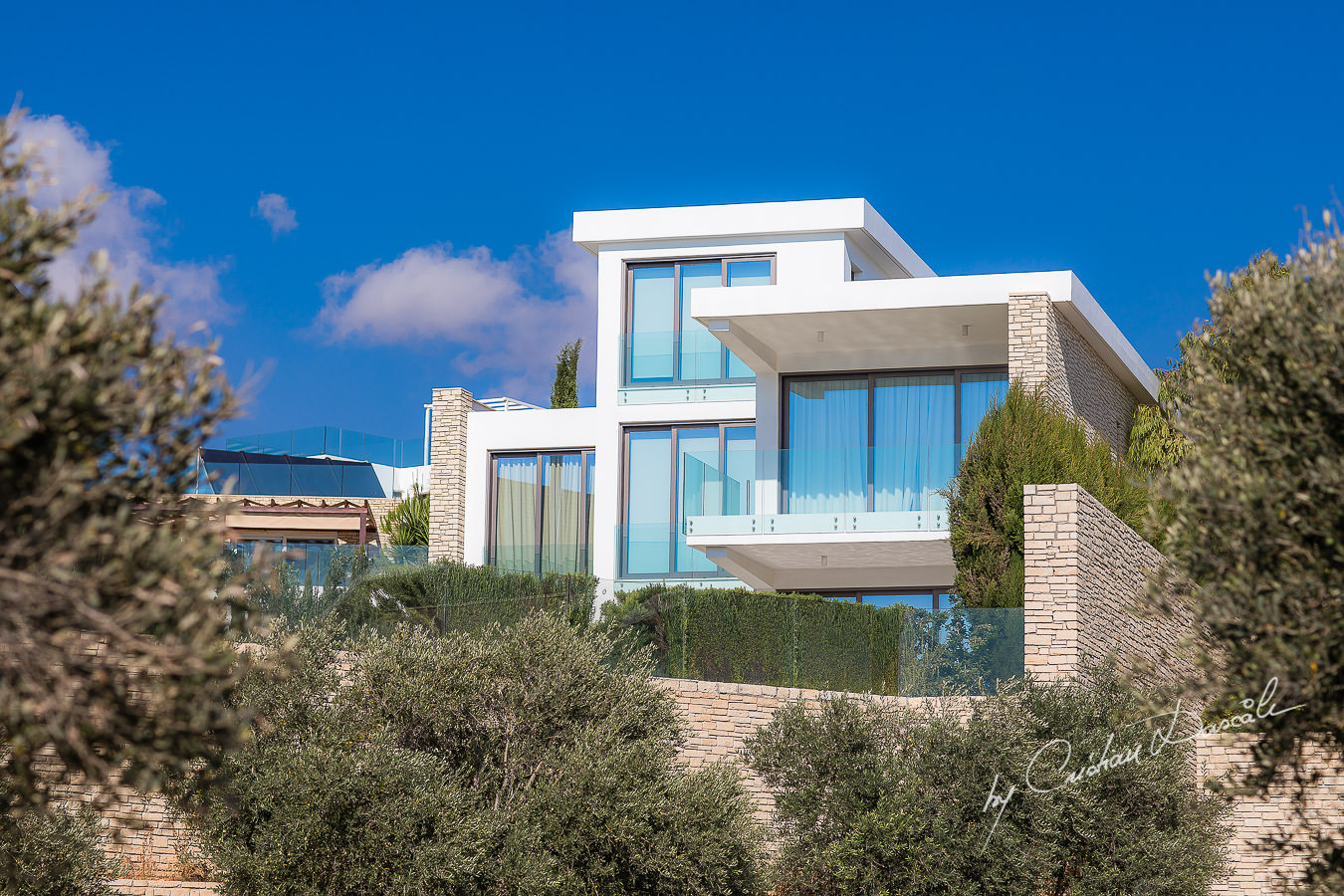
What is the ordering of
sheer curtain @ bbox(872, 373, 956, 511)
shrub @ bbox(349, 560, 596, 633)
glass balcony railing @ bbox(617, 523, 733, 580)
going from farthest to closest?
1. glass balcony railing @ bbox(617, 523, 733, 580)
2. sheer curtain @ bbox(872, 373, 956, 511)
3. shrub @ bbox(349, 560, 596, 633)

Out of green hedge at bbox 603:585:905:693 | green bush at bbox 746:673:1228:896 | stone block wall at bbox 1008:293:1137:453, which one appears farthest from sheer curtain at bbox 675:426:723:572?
green bush at bbox 746:673:1228:896

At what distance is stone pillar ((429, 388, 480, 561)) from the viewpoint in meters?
25.7

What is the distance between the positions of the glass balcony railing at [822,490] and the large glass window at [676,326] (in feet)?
7.84

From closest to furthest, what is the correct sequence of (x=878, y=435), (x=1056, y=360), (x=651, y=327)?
(x=1056, y=360) < (x=878, y=435) < (x=651, y=327)

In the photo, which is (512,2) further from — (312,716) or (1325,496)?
(1325,496)

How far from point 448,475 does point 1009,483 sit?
Answer: 449 inches

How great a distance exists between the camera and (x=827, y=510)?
837 inches

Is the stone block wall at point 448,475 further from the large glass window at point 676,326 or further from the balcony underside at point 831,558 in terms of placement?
the balcony underside at point 831,558

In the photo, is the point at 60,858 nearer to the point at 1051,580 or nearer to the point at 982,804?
the point at 982,804

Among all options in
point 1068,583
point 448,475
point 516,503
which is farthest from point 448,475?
point 1068,583

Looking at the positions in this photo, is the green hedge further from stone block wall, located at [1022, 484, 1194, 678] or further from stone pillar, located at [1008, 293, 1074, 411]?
stone pillar, located at [1008, 293, 1074, 411]

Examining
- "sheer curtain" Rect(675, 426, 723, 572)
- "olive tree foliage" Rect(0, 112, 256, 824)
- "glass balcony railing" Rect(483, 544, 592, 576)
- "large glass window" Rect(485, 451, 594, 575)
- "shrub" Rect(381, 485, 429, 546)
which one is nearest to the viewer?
"olive tree foliage" Rect(0, 112, 256, 824)

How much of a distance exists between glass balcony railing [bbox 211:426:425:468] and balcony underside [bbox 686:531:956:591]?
45.1ft

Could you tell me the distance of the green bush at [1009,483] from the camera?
17.7 meters
